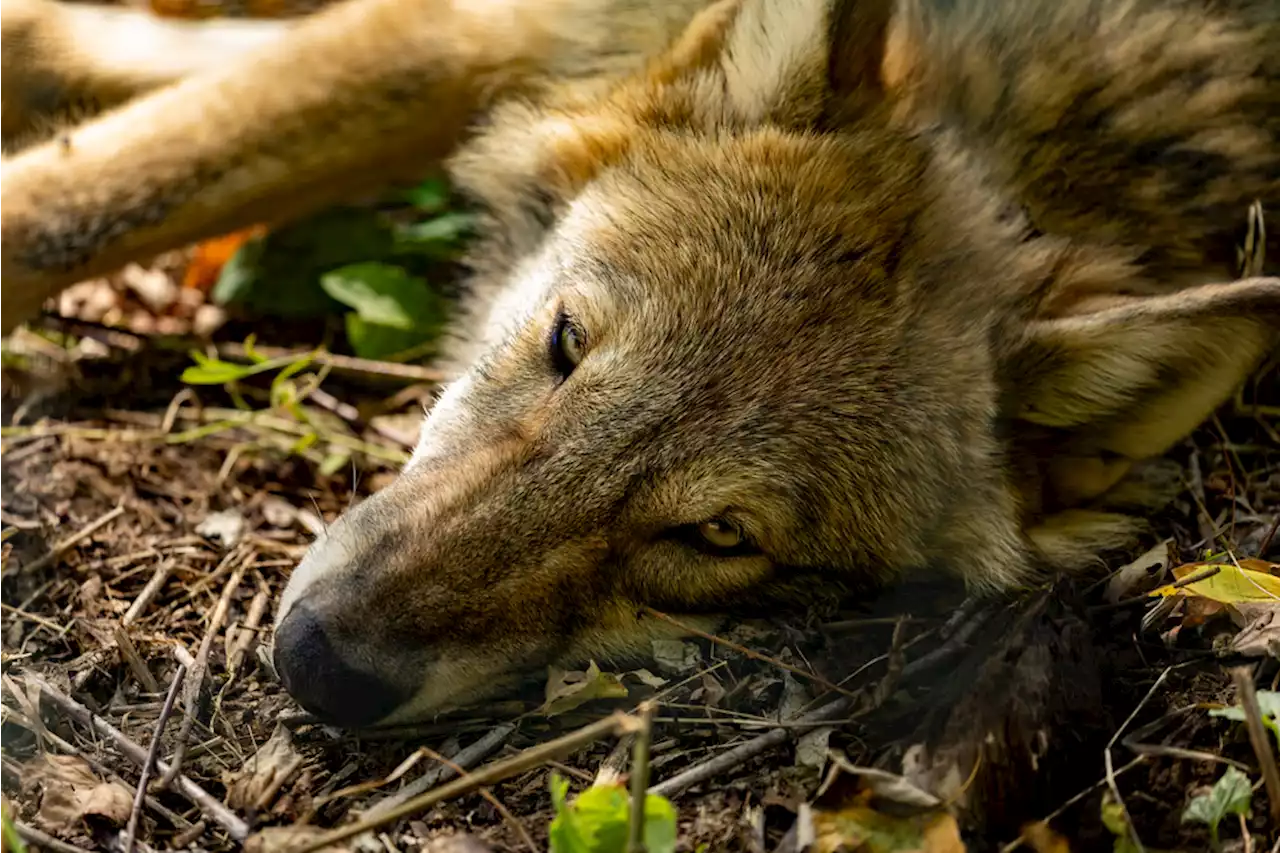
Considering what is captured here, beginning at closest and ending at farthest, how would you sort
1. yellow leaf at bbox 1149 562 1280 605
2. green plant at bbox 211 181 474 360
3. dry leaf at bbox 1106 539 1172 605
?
yellow leaf at bbox 1149 562 1280 605, dry leaf at bbox 1106 539 1172 605, green plant at bbox 211 181 474 360

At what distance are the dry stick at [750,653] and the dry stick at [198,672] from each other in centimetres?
115

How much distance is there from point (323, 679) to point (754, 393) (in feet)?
4.06

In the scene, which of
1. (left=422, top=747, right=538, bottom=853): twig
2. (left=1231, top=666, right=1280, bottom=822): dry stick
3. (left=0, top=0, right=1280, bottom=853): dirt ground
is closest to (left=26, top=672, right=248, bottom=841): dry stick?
(left=0, top=0, right=1280, bottom=853): dirt ground

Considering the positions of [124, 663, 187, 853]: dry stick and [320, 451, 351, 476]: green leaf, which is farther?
[320, 451, 351, 476]: green leaf

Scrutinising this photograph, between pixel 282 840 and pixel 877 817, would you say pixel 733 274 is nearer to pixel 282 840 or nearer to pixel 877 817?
pixel 877 817

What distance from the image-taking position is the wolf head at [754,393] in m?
2.79

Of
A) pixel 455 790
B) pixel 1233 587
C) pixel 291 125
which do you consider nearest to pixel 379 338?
pixel 291 125

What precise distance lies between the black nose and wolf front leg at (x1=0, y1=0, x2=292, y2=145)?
8.03 ft

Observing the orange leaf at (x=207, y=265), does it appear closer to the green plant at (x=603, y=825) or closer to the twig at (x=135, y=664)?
the twig at (x=135, y=664)

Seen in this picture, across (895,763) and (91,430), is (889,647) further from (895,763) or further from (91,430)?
(91,430)

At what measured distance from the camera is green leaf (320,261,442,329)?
169 inches

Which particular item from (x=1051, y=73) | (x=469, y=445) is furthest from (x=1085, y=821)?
(x=1051, y=73)

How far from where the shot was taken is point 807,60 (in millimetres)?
3160

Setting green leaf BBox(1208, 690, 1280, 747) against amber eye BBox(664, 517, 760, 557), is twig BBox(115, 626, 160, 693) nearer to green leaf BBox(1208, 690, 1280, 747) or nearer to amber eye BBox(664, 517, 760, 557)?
amber eye BBox(664, 517, 760, 557)
